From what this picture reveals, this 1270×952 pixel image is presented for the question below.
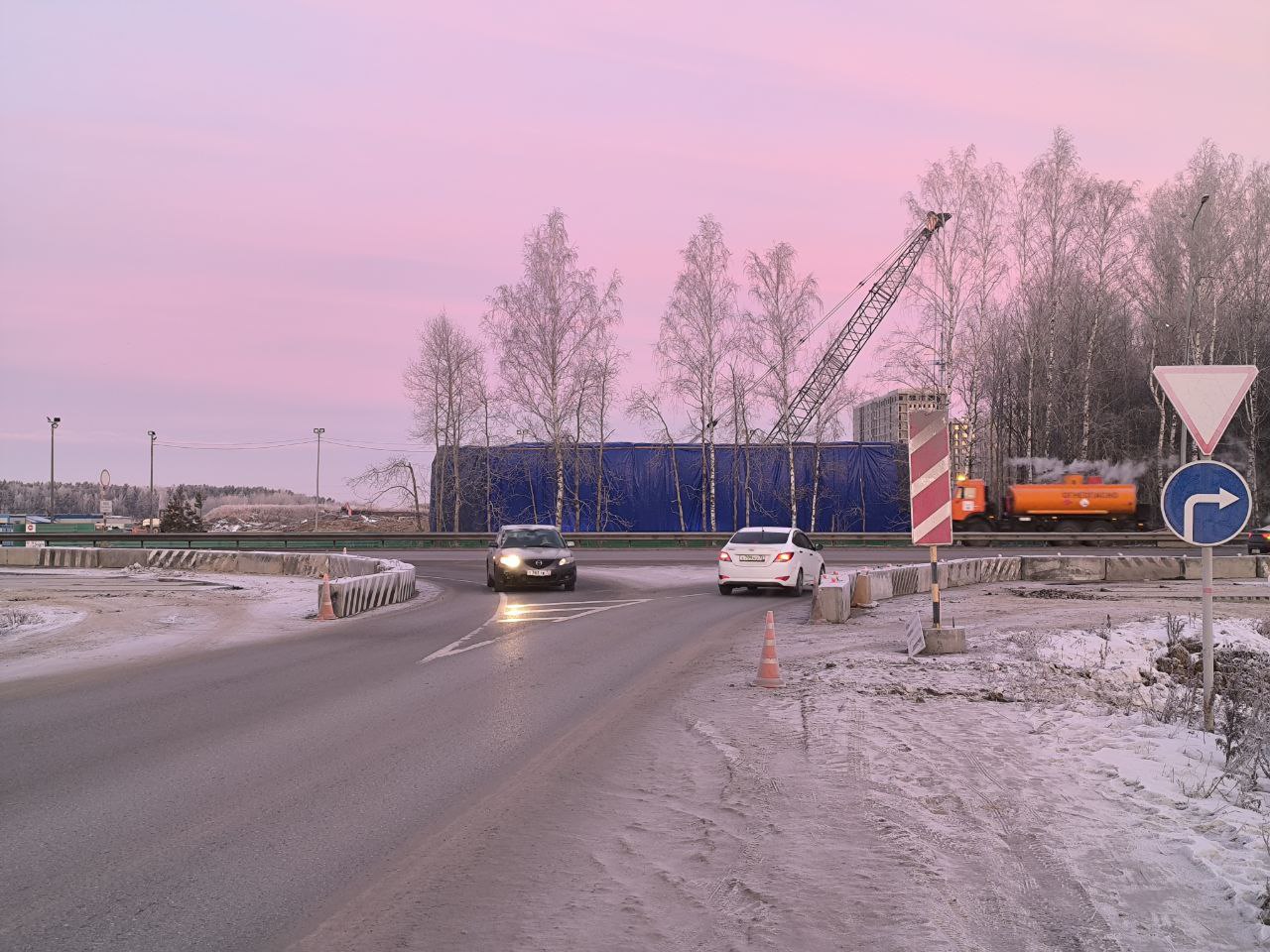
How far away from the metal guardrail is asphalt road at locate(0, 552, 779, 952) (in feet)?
96.2

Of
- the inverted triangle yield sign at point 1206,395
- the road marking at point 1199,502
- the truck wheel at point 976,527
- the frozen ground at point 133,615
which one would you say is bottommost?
the frozen ground at point 133,615

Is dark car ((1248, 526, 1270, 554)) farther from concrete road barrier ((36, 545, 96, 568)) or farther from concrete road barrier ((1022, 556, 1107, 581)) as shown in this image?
concrete road barrier ((36, 545, 96, 568))

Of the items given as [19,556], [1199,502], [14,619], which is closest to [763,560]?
[1199,502]

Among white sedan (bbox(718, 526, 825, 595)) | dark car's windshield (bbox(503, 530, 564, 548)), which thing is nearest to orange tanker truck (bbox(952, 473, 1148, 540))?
white sedan (bbox(718, 526, 825, 595))

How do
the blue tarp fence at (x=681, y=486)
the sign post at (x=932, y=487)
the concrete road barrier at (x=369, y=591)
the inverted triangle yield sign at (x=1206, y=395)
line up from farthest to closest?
the blue tarp fence at (x=681, y=486), the concrete road barrier at (x=369, y=591), the sign post at (x=932, y=487), the inverted triangle yield sign at (x=1206, y=395)

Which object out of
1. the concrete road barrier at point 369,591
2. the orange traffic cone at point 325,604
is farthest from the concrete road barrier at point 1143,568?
the orange traffic cone at point 325,604

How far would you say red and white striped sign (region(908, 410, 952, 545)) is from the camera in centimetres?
1262

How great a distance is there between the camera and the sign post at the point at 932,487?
1260 cm

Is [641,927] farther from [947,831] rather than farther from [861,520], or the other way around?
[861,520]

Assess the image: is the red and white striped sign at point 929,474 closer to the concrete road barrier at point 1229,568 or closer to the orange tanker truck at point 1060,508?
the concrete road barrier at point 1229,568

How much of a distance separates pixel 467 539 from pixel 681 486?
11899 mm

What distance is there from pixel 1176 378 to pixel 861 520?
42.7 m

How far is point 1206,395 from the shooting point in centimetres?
817

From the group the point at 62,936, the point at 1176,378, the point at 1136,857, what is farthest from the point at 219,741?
the point at 1176,378
